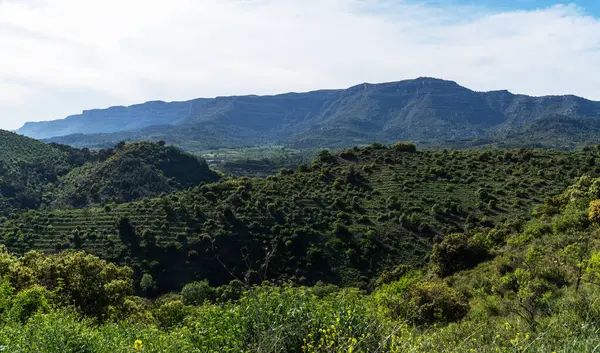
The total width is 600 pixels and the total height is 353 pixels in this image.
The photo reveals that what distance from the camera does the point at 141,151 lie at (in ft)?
290

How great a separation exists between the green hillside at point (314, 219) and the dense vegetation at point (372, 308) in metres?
5.65

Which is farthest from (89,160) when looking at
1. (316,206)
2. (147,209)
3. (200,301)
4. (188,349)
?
(188,349)

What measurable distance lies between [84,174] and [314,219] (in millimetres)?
59606

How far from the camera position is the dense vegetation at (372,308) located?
7.92 m

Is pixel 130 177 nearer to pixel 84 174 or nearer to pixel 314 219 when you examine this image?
pixel 84 174

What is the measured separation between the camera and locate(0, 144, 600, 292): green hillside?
1398 inches

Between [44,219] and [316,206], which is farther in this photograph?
[44,219]

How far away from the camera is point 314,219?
40594 mm

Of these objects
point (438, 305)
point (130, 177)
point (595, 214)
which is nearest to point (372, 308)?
point (438, 305)

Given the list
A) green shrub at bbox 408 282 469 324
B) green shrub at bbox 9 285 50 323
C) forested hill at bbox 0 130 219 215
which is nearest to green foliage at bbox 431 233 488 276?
green shrub at bbox 408 282 469 324

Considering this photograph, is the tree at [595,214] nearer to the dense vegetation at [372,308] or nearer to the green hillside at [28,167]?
the dense vegetation at [372,308]

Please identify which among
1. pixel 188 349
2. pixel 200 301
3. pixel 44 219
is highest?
pixel 188 349

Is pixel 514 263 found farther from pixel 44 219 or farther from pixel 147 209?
pixel 44 219

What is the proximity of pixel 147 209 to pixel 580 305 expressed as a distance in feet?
148
